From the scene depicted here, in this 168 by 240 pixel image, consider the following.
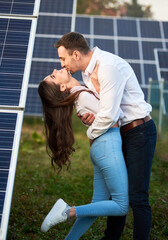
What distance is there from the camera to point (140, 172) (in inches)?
122

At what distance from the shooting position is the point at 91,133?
318cm

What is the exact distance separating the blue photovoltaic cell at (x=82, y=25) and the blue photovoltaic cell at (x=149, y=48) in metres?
2.09

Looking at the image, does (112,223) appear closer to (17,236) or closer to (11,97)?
(17,236)

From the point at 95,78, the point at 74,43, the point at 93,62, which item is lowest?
the point at 95,78

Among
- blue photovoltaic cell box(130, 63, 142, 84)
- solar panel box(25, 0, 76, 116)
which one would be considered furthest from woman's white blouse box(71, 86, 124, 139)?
blue photovoltaic cell box(130, 63, 142, 84)

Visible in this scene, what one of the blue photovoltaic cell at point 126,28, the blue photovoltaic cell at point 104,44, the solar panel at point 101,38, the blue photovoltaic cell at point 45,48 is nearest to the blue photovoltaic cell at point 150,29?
the solar panel at point 101,38

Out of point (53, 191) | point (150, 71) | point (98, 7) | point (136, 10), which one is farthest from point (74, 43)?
point (136, 10)

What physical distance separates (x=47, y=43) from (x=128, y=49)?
10.9 feet

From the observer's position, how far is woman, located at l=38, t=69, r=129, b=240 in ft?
10.1

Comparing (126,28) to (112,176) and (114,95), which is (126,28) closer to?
(114,95)

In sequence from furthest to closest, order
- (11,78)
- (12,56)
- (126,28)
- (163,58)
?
(126,28) < (163,58) < (12,56) < (11,78)

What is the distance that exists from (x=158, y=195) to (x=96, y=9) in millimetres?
25162

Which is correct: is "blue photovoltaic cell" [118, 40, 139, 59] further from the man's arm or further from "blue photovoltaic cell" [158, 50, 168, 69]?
the man's arm

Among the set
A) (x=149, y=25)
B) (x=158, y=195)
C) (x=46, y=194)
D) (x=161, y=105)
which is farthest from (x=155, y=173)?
(x=149, y=25)
